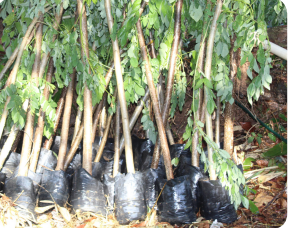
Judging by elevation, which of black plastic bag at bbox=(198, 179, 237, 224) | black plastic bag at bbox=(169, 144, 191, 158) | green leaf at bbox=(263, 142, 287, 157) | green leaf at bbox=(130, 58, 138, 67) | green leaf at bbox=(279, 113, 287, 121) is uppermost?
green leaf at bbox=(130, 58, 138, 67)

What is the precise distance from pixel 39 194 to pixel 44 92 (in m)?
0.68

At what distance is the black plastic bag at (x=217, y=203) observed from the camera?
158cm

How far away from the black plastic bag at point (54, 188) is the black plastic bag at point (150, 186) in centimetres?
51

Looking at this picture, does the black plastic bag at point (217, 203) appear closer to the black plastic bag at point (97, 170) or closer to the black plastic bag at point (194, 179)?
the black plastic bag at point (194, 179)

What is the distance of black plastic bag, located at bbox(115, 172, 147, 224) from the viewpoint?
1.58 metres

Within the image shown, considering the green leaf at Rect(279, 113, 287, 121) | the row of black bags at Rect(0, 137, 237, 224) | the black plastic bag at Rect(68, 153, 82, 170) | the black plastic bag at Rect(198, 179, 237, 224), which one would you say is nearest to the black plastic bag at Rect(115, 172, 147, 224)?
the row of black bags at Rect(0, 137, 237, 224)

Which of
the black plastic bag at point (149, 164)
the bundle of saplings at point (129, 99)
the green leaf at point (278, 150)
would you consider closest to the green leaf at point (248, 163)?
the green leaf at point (278, 150)

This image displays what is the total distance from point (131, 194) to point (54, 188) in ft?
1.62

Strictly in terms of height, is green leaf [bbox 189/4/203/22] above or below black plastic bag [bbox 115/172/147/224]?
above

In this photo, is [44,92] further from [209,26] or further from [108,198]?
[209,26]

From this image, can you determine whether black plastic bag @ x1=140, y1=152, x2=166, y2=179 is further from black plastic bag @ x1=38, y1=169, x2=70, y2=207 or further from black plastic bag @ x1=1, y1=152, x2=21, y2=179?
black plastic bag @ x1=1, y1=152, x2=21, y2=179

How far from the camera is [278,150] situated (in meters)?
2.12

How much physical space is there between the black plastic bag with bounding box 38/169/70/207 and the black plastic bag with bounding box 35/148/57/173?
0.17 meters

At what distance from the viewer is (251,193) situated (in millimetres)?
1914
